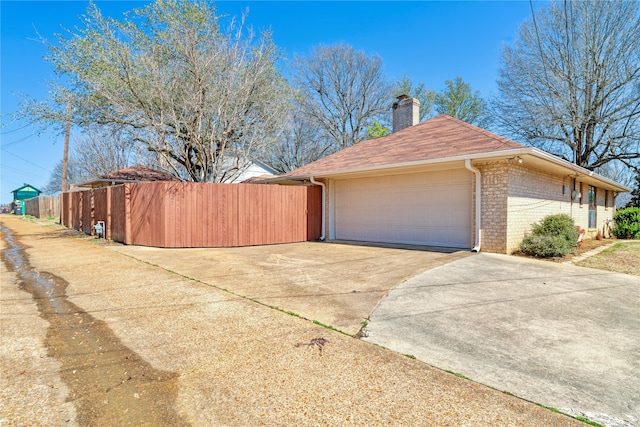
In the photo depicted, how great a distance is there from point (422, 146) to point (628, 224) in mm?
10668

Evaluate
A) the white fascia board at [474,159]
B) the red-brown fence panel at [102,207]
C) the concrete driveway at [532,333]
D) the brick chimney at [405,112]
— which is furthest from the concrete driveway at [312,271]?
the brick chimney at [405,112]

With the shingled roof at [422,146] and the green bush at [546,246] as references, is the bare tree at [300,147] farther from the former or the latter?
the green bush at [546,246]

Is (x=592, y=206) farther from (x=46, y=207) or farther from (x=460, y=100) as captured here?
(x=46, y=207)

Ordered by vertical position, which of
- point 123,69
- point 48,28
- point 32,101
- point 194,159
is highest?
point 48,28

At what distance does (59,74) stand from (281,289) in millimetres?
13405

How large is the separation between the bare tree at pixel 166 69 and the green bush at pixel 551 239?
33.6 feet

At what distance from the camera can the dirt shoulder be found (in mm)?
2133

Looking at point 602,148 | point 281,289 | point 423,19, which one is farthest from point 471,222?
point 602,148

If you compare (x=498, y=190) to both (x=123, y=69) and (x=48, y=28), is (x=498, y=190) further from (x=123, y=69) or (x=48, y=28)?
(x=48, y=28)

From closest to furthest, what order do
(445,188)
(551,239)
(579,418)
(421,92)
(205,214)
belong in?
(579,418)
(551,239)
(445,188)
(205,214)
(421,92)

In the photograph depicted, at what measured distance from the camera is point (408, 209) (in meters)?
9.94

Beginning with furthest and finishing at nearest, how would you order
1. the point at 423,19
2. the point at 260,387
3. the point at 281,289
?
the point at 423,19 < the point at 281,289 < the point at 260,387

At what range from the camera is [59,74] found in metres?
12.7

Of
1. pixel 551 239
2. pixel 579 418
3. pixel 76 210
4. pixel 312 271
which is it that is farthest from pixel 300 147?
pixel 579 418
